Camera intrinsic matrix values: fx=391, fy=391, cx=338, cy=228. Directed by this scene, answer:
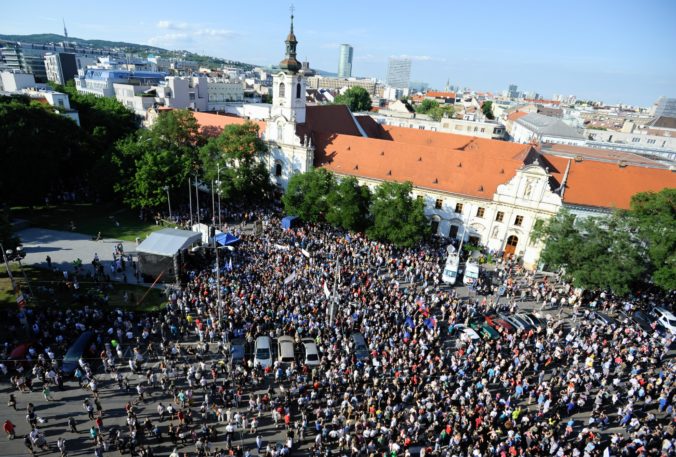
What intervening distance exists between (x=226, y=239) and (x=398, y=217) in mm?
16134

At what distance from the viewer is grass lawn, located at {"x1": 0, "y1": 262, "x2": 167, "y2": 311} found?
28.1 meters

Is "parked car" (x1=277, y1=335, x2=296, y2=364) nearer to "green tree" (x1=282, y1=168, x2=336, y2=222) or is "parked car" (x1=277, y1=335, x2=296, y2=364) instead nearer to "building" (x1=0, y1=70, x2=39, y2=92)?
"green tree" (x1=282, y1=168, x2=336, y2=222)

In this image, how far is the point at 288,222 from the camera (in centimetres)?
4194

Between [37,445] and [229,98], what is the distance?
118 m

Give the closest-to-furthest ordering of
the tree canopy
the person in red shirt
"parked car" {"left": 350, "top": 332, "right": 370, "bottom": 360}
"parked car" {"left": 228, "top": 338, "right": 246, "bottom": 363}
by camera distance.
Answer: the person in red shirt → "parked car" {"left": 228, "top": 338, "right": 246, "bottom": 363} → "parked car" {"left": 350, "top": 332, "right": 370, "bottom": 360} → the tree canopy

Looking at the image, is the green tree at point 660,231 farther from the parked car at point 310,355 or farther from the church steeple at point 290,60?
the church steeple at point 290,60

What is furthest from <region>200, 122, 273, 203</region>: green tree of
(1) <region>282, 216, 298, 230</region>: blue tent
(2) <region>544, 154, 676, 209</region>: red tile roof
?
(2) <region>544, 154, 676, 209</region>: red tile roof

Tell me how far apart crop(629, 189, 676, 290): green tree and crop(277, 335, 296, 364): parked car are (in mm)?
28400

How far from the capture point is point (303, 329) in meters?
25.5

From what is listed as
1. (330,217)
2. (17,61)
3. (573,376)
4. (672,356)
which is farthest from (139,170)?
(17,61)

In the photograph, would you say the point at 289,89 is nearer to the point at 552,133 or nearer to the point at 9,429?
the point at 9,429

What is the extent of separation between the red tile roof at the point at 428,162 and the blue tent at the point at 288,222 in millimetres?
9649

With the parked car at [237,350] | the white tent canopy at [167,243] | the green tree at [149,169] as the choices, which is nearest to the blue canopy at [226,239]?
the white tent canopy at [167,243]

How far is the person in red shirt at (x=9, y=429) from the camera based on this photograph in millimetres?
17531
